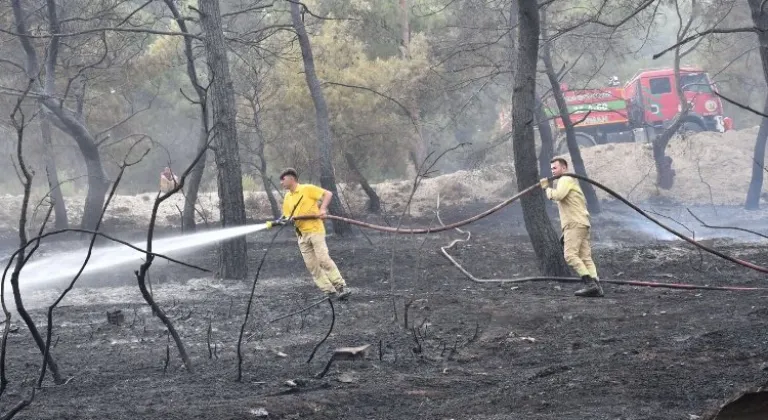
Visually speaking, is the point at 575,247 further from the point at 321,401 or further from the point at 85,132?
the point at 85,132

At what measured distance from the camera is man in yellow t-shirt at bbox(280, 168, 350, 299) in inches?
464

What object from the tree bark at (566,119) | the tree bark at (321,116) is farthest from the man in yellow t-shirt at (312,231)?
the tree bark at (566,119)

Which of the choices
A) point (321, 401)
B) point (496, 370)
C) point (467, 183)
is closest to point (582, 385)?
point (496, 370)

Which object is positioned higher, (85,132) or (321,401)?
(85,132)

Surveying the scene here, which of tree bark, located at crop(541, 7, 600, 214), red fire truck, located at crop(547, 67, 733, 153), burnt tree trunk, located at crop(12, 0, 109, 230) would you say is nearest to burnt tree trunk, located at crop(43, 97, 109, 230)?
burnt tree trunk, located at crop(12, 0, 109, 230)

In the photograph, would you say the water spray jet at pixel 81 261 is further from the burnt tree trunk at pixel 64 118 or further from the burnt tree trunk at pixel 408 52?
the burnt tree trunk at pixel 408 52

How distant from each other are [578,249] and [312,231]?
3317 millimetres

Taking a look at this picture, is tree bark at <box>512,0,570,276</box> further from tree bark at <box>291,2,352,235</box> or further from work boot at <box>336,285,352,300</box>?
tree bark at <box>291,2,352,235</box>

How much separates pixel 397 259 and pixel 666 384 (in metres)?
10.5

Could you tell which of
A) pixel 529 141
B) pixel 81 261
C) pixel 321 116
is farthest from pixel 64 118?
pixel 529 141

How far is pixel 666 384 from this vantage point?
6391 mm

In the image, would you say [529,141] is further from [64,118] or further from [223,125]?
[64,118]

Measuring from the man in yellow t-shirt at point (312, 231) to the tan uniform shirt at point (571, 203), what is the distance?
2.83 metres

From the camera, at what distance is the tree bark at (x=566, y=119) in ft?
71.3
